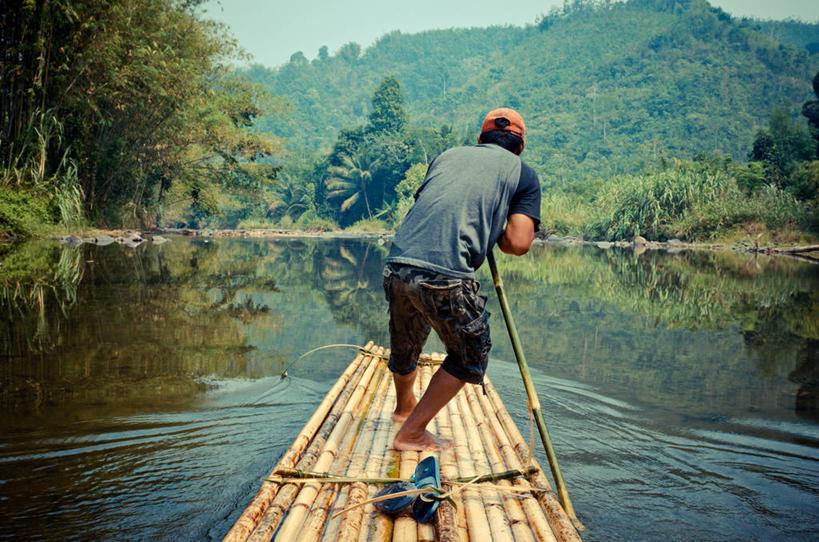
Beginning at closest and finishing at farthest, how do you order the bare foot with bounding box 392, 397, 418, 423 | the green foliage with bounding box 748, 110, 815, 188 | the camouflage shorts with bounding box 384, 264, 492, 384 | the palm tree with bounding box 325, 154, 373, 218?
the camouflage shorts with bounding box 384, 264, 492, 384 → the bare foot with bounding box 392, 397, 418, 423 → the green foliage with bounding box 748, 110, 815, 188 → the palm tree with bounding box 325, 154, 373, 218

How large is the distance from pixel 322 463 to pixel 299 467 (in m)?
0.10

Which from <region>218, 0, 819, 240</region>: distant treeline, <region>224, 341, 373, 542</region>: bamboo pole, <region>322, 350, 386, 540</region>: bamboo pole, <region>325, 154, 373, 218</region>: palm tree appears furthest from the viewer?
<region>325, 154, 373, 218</region>: palm tree

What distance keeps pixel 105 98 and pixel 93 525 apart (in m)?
18.0

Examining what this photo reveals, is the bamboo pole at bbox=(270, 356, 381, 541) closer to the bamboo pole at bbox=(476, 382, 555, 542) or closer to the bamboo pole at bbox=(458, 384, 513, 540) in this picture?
the bamboo pole at bbox=(458, 384, 513, 540)

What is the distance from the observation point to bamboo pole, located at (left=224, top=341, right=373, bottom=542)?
1679 mm

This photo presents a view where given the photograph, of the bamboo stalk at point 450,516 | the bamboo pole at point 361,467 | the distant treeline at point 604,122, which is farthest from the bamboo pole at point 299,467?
the distant treeline at point 604,122

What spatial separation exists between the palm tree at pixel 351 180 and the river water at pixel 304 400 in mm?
36901

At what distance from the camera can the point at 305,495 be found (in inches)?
78.5

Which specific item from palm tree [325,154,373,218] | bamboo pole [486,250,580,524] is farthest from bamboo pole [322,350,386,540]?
palm tree [325,154,373,218]

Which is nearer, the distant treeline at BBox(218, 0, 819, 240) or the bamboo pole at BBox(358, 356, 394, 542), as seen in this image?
the bamboo pole at BBox(358, 356, 394, 542)

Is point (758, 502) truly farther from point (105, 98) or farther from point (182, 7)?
point (182, 7)

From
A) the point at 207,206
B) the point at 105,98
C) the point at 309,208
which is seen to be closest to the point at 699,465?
the point at 105,98

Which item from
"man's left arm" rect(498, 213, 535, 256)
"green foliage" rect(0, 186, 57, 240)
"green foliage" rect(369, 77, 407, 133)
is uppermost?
"green foliage" rect(369, 77, 407, 133)

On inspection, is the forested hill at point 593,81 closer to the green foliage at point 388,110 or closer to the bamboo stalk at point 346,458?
the green foliage at point 388,110
